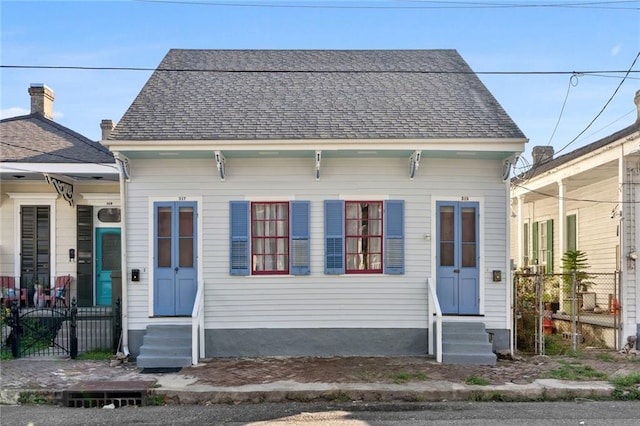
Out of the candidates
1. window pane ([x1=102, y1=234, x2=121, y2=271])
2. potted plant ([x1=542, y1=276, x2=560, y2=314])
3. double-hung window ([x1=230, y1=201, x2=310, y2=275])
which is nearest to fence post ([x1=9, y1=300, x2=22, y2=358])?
window pane ([x1=102, y1=234, x2=121, y2=271])

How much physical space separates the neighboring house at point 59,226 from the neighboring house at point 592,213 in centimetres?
1067

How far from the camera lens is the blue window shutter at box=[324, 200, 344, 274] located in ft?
35.1

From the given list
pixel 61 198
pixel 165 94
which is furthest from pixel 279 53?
pixel 61 198

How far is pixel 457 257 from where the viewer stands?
425 inches

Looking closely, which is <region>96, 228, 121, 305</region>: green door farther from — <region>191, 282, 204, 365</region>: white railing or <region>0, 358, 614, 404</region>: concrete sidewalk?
<region>0, 358, 614, 404</region>: concrete sidewalk

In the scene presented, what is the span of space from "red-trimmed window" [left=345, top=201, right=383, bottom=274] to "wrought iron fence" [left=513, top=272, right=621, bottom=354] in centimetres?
294

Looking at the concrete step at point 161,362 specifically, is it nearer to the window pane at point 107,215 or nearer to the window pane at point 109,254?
the window pane at point 109,254

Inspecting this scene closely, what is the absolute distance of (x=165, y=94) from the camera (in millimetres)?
12062

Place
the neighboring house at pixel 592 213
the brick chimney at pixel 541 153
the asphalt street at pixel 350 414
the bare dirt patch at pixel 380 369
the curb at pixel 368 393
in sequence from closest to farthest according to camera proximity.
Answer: the asphalt street at pixel 350 414 < the curb at pixel 368 393 < the bare dirt patch at pixel 380 369 < the neighboring house at pixel 592 213 < the brick chimney at pixel 541 153

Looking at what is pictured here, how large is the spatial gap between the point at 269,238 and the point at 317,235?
89 centimetres

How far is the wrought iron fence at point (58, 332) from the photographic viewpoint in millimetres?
10609

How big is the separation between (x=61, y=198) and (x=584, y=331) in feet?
40.4

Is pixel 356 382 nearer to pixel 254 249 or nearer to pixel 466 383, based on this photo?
pixel 466 383

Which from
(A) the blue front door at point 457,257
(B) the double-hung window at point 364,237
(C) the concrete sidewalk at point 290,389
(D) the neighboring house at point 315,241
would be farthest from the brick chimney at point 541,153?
(C) the concrete sidewalk at point 290,389
